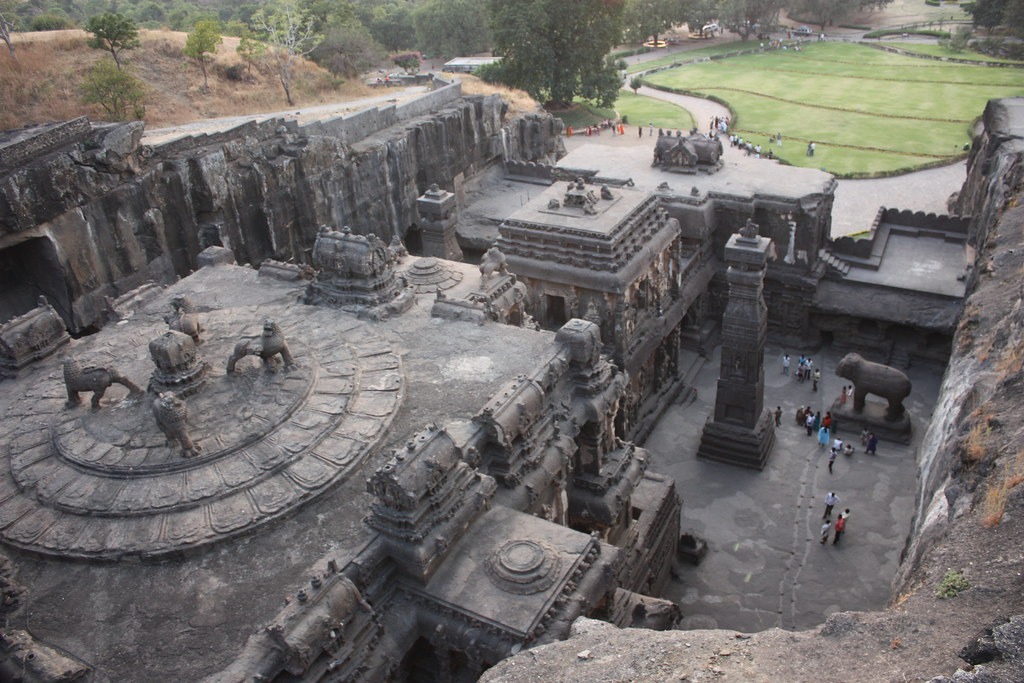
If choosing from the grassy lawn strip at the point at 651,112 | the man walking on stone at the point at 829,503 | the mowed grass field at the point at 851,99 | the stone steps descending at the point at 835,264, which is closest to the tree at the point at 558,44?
the grassy lawn strip at the point at 651,112

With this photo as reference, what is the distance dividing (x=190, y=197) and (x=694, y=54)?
73.3m

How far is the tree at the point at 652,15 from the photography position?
8569 centimetres

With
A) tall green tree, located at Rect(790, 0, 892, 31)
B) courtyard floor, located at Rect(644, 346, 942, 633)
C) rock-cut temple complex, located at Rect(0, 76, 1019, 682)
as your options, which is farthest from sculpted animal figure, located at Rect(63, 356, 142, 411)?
tall green tree, located at Rect(790, 0, 892, 31)

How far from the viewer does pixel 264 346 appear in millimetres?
15805

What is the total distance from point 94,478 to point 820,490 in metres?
20.2

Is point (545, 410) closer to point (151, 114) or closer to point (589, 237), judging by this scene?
point (589, 237)

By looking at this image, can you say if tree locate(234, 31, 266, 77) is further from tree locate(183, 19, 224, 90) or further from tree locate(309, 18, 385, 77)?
tree locate(309, 18, 385, 77)

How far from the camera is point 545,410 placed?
53.1ft

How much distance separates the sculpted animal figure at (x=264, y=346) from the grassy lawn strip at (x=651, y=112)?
5094 centimetres

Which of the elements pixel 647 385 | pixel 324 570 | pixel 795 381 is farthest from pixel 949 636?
pixel 795 381

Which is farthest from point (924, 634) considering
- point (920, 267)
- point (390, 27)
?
point (390, 27)

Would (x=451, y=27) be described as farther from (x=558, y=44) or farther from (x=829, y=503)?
(x=829, y=503)

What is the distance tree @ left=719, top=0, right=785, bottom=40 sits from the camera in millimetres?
87438

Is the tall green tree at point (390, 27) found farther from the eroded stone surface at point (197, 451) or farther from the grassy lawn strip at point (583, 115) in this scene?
the eroded stone surface at point (197, 451)
